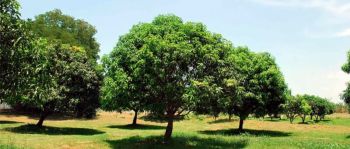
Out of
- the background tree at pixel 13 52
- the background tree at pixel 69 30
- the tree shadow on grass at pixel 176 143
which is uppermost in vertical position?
the background tree at pixel 69 30

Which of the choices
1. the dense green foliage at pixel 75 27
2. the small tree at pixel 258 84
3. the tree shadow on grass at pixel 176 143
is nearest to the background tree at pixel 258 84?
the small tree at pixel 258 84

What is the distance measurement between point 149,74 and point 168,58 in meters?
1.86

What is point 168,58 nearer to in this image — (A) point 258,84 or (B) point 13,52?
(B) point 13,52

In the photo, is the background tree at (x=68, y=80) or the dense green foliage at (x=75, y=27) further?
the dense green foliage at (x=75, y=27)

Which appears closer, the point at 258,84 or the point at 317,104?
the point at 258,84

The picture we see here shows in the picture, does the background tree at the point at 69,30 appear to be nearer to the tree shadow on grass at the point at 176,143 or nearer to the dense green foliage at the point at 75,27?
the dense green foliage at the point at 75,27

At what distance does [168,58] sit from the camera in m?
30.3

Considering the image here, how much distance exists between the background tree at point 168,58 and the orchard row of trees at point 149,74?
0.07 meters

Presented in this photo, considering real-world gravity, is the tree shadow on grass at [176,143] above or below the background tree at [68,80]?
below

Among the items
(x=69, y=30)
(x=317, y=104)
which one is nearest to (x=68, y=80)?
(x=69, y=30)

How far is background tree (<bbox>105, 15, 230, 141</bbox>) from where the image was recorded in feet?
99.9

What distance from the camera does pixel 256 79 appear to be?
1957 inches

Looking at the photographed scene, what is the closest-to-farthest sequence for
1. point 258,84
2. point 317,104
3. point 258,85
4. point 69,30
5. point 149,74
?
point 149,74 → point 258,85 → point 258,84 → point 69,30 → point 317,104

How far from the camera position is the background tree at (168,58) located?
3045 cm
